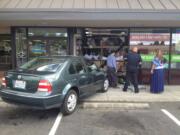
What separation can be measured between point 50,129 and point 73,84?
1.52 m

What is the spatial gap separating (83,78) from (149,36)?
17.5ft

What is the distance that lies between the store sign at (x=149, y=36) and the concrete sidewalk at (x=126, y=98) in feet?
8.73

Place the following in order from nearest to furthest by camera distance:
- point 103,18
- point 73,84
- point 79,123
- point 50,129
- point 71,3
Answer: point 50,129 < point 79,123 < point 73,84 < point 103,18 < point 71,3

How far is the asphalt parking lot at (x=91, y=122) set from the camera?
534 cm

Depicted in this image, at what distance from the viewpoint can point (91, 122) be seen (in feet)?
19.5

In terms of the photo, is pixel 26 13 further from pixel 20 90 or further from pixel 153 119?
pixel 153 119

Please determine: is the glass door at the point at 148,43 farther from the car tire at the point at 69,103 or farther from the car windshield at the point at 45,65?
the car windshield at the point at 45,65

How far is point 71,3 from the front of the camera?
9.55 meters

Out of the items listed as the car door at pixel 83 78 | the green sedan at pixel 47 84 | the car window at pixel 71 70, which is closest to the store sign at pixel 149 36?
the car door at pixel 83 78

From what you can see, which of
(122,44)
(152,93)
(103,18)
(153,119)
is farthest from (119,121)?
(122,44)

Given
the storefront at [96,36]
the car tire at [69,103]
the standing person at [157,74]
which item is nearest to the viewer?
the car tire at [69,103]

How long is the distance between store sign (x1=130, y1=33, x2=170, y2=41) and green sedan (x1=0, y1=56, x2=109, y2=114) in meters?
4.82

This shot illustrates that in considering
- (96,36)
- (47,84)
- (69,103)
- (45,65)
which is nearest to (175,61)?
(96,36)

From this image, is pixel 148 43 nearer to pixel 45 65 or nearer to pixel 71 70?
pixel 71 70
